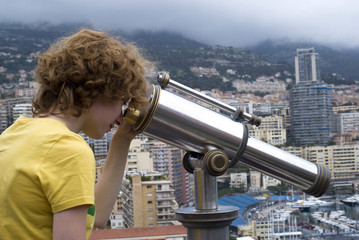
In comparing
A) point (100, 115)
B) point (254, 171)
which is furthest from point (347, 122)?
point (100, 115)

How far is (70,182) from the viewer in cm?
46

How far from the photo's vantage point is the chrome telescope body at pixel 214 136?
2.65 ft

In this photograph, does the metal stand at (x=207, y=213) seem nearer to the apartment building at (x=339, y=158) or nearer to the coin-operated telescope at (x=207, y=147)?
the coin-operated telescope at (x=207, y=147)

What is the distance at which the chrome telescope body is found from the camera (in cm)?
81

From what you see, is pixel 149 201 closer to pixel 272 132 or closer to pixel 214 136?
pixel 272 132

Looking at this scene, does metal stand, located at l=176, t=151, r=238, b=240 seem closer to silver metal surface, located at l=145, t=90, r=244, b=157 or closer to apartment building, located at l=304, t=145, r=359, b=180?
silver metal surface, located at l=145, t=90, r=244, b=157

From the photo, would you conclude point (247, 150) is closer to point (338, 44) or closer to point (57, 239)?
point (57, 239)

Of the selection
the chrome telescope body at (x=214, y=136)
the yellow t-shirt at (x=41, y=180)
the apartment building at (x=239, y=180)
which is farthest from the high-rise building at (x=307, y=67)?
the yellow t-shirt at (x=41, y=180)

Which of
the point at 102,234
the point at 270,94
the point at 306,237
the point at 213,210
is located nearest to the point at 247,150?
the point at 213,210

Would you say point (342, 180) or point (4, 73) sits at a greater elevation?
point (4, 73)

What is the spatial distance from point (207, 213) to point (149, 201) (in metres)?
16.0

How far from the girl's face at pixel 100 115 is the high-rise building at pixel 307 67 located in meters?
46.2

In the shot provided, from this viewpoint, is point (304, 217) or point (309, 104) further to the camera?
point (309, 104)

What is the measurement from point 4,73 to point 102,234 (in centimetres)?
2836
